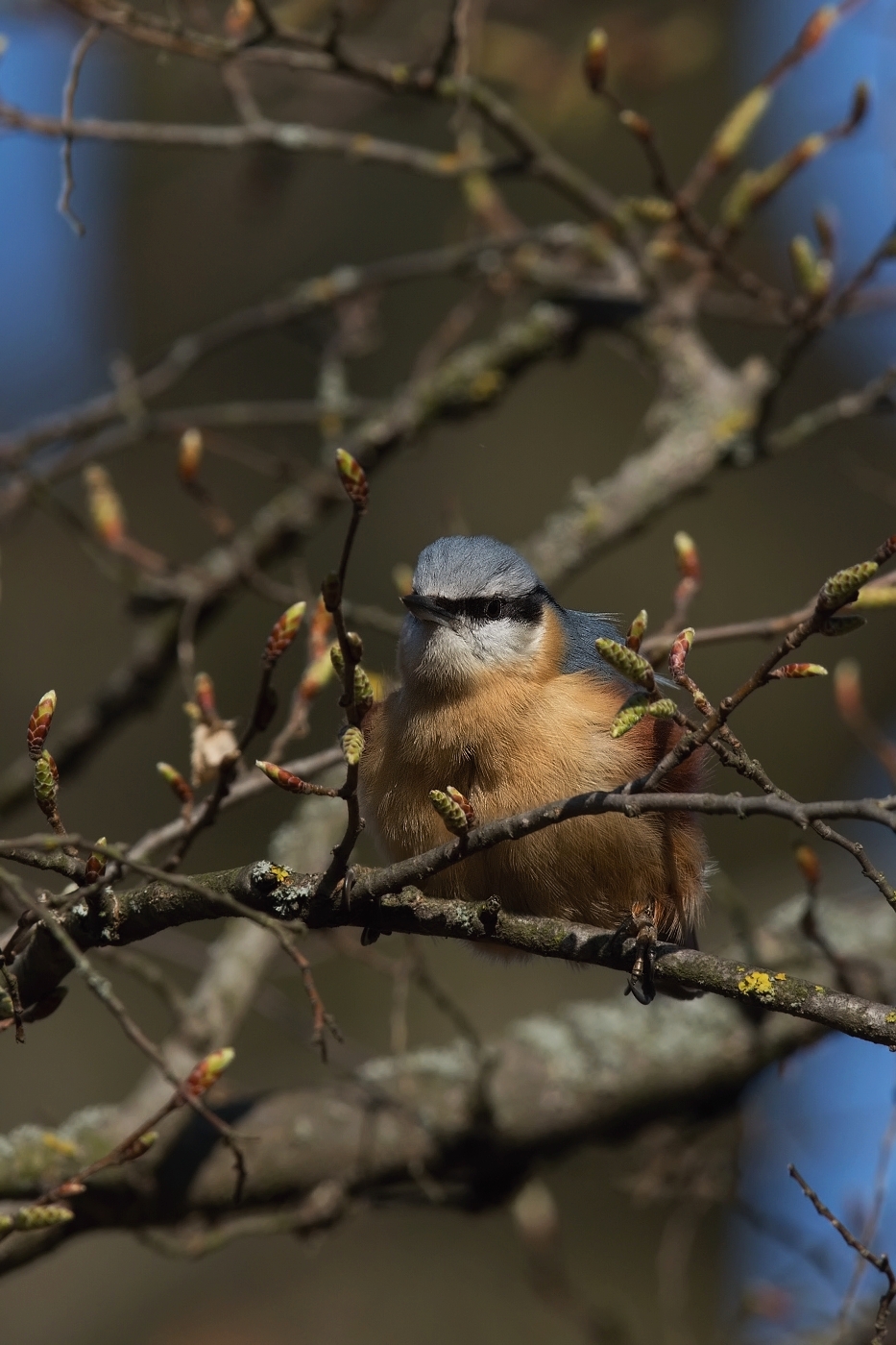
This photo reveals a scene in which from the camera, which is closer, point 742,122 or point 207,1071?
point 207,1071

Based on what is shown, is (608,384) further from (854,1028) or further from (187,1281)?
(854,1028)

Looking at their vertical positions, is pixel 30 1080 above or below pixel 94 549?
below

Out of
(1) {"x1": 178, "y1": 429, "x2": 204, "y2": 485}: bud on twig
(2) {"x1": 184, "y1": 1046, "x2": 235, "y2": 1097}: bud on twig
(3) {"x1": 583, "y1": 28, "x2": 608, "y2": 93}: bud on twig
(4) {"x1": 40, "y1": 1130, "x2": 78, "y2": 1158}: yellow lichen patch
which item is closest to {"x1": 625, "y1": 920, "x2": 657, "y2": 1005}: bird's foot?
(2) {"x1": 184, "y1": 1046, "x2": 235, "y2": 1097}: bud on twig

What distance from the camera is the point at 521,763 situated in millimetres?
2875

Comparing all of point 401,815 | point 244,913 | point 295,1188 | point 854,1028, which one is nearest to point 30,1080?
point 295,1188

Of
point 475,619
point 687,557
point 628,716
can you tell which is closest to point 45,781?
point 628,716

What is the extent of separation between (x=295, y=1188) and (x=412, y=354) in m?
4.32

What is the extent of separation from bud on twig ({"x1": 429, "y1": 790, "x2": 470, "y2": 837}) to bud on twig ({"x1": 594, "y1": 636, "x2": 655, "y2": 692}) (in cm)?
Answer: 32

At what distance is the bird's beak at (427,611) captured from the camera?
315cm

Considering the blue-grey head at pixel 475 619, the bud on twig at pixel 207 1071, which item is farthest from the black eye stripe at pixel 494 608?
the bud on twig at pixel 207 1071

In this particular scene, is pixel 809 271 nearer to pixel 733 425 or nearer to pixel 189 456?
pixel 733 425

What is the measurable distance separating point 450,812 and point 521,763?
90 centimetres

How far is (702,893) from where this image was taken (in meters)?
3.08

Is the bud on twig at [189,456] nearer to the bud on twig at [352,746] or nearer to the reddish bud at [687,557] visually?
the reddish bud at [687,557]
